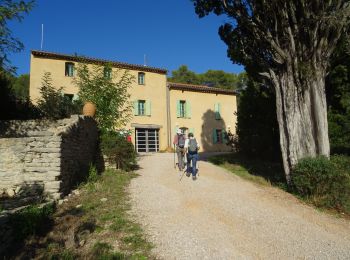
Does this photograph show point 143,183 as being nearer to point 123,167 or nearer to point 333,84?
point 123,167

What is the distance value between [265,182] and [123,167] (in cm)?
523

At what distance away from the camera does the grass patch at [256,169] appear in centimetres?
1116

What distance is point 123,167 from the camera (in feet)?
38.4

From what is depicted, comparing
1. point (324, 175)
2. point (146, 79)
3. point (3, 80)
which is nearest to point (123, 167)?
point (3, 80)

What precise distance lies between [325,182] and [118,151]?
6.94 metres

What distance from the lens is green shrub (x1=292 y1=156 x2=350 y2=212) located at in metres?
8.23

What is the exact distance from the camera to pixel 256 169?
1320cm

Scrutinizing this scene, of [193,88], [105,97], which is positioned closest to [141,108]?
[193,88]

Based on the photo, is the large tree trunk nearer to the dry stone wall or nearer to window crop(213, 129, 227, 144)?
the dry stone wall

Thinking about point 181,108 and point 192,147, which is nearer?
point 192,147

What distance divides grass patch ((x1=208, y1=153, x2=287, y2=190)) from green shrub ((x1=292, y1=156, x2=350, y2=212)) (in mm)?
1296

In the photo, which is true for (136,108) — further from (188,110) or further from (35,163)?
(35,163)

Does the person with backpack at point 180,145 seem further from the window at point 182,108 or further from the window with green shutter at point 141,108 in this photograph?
the window at point 182,108

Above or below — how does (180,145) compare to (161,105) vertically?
below
